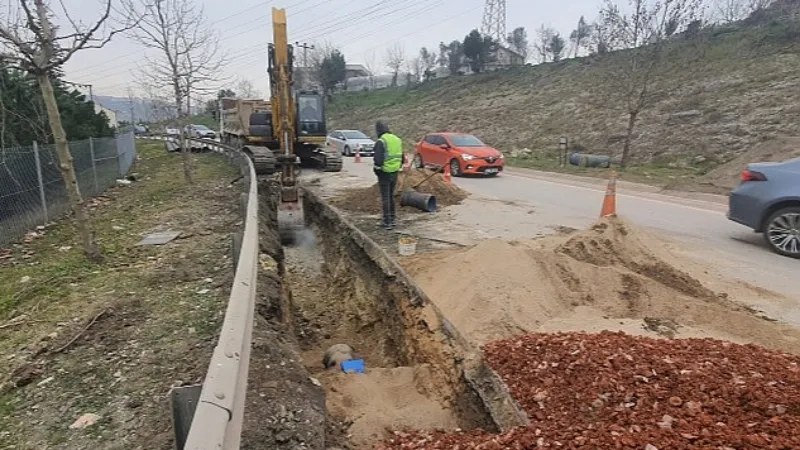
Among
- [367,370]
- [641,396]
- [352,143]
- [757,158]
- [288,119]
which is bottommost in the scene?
Result: [367,370]

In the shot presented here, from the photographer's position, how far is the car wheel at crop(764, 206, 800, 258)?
785cm

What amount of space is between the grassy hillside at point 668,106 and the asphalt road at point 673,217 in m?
6.82

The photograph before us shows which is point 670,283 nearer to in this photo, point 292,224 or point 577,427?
point 577,427

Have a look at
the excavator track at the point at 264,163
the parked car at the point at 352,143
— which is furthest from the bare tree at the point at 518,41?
the excavator track at the point at 264,163

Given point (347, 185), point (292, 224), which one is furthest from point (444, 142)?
point (292, 224)

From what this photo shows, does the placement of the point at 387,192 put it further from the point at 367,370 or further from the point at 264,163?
the point at 264,163

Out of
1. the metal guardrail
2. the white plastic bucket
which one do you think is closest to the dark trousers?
the white plastic bucket

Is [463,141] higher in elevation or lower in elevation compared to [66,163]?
higher

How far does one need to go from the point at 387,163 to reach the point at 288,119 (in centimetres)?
469

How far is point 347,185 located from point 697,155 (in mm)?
14651

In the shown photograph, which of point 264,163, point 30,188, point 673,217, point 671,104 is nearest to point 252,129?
point 264,163

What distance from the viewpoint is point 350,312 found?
23.5 ft

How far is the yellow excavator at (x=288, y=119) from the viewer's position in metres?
10.9

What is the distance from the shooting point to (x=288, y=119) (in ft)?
44.0
